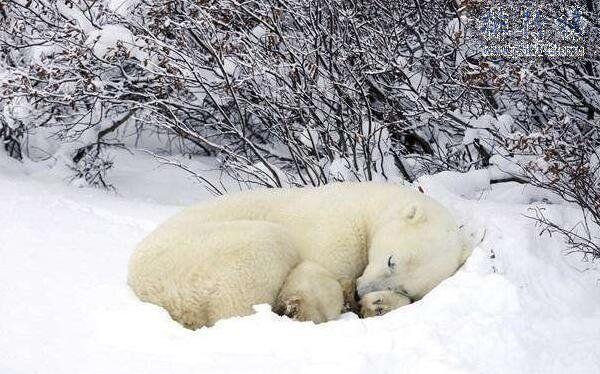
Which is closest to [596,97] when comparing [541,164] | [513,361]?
[541,164]

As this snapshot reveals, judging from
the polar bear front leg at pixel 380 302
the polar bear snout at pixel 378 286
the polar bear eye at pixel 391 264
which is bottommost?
the polar bear front leg at pixel 380 302

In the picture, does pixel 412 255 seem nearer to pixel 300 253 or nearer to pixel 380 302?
pixel 380 302

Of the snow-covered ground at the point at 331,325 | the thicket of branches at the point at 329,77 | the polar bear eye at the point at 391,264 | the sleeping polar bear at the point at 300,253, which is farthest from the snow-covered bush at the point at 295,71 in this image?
the polar bear eye at the point at 391,264

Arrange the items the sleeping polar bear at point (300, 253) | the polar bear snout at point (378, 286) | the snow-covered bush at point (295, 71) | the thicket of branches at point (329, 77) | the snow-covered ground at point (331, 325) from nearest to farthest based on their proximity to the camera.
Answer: the snow-covered ground at point (331, 325), the sleeping polar bear at point (300, 253), the polar bear snout at point (378, 286), the thicket of branches at point (329, 77), the snow-covered bush at point (295, 71)

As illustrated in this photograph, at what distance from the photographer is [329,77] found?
6.04m

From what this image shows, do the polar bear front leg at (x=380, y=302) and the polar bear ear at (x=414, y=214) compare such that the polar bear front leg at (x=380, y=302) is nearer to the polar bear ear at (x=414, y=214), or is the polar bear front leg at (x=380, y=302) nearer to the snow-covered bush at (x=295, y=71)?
the polar bear ear at (x=414, y=214)

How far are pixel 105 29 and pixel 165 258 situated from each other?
332cm

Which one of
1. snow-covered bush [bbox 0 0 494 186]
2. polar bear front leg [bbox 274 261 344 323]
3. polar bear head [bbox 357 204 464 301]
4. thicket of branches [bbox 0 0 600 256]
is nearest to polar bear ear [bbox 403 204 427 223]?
polar bear head [bbox 357 204 464 301]

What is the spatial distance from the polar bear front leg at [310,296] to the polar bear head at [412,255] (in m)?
0.22

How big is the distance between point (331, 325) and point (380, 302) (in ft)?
2.24

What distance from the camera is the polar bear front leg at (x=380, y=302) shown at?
143 inches

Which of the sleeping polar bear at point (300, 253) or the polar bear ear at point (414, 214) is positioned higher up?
the polar bear ear at point (414, 214)

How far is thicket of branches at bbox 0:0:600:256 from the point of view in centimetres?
580

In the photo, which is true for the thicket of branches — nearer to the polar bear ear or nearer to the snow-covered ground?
the snow-covered ground
